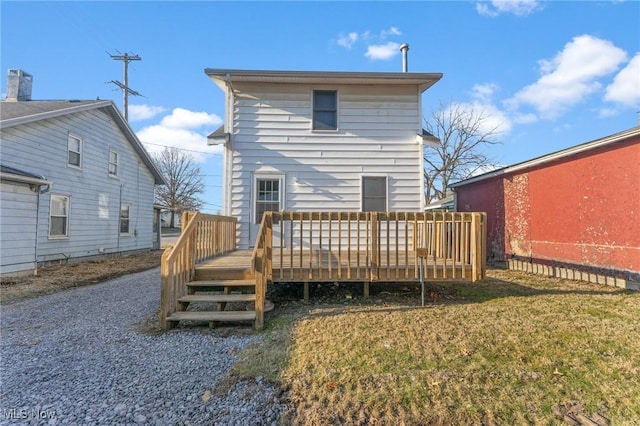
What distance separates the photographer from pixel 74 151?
36.2ft

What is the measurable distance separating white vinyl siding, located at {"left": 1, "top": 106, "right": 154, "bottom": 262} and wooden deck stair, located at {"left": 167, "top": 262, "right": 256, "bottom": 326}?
7970 millimetres

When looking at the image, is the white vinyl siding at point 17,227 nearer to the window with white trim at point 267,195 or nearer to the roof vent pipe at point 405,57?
the window with white trim at point 267,195

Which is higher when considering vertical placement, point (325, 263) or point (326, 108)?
point (326, 108)

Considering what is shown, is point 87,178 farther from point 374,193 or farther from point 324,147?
point 374,193

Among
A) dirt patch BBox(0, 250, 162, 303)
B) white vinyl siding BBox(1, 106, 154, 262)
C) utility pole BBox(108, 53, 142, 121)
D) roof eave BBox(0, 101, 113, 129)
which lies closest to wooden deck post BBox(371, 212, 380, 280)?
dirt patch BBox(0, 250, 162, 303)

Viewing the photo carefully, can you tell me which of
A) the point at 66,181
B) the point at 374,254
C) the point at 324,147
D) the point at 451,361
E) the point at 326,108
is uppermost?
the point at 326,108

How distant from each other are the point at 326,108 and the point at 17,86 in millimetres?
13197

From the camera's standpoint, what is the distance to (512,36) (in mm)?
10273

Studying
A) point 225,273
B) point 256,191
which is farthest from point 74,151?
point 225,273

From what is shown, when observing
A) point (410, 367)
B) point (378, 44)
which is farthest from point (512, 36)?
point (410, 367)

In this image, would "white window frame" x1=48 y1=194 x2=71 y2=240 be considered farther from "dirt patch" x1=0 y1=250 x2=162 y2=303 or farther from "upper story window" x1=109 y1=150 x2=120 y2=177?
"upper story window" x1=109 y1=150 x2=120 y2=177

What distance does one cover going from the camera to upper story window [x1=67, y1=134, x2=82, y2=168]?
10.8 metres

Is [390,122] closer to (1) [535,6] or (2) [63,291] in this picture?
(1) [535,6]

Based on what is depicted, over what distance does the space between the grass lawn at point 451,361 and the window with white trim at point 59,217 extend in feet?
31.4
